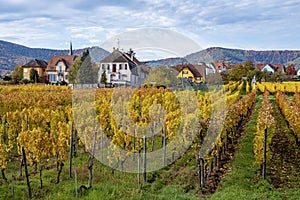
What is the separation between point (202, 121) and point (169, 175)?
160cm

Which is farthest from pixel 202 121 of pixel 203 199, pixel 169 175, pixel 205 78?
pixel 205 78

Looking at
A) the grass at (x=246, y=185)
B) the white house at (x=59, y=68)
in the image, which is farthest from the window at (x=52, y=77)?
the grass at (x=246, y=185)

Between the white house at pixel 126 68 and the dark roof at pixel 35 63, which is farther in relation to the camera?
the dark roof at pixel 35 63

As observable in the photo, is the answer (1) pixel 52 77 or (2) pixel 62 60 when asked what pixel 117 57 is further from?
(1) pixel 52 77

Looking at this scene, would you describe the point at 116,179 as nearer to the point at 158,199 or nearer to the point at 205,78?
the point at 158,199

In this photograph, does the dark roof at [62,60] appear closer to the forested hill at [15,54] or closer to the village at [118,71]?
the village at [118,71]

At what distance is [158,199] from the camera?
23.1ft

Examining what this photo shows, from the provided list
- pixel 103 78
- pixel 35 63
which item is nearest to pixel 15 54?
pixel 35 63

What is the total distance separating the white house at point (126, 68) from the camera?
57.3ft

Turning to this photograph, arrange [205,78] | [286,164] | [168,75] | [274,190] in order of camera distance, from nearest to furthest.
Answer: [274,190] → [286,164] → [168,75] → [205,78]

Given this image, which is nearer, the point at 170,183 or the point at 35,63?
the point at 170,183

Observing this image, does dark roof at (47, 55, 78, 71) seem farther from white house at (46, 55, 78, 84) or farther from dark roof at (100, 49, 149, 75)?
dark roof at (100, 49, 149, 75)

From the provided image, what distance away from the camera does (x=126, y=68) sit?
19.2 m

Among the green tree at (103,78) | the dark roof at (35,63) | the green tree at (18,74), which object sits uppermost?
the dark roof at (35,63)
